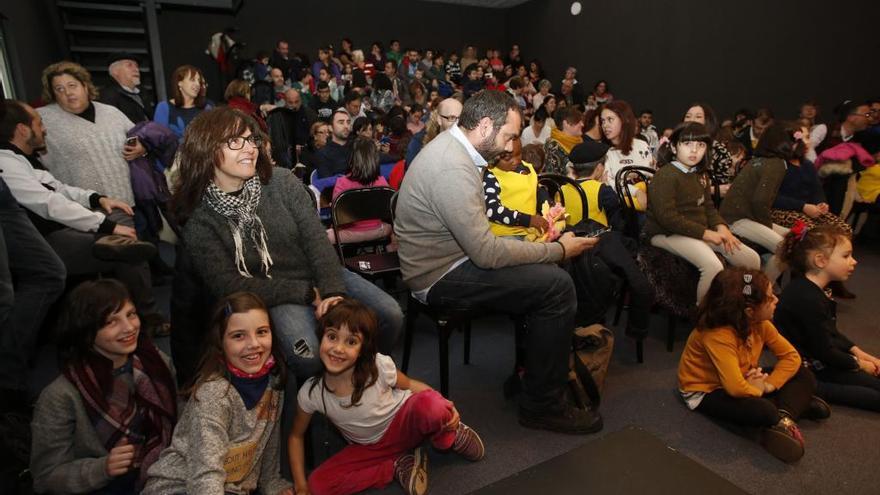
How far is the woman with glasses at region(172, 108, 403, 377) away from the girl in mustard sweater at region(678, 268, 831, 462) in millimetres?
1320

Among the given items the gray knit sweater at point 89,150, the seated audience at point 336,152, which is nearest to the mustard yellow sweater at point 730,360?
the seated audience at point 336,152

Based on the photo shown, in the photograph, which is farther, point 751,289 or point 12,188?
point 12,188

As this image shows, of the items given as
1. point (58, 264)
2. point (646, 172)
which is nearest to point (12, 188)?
point (58, 264)

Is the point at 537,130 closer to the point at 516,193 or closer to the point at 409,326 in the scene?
the point at 516,193

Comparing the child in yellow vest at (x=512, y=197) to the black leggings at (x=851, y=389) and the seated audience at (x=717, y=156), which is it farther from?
the seated audience at (x=717, y=156)

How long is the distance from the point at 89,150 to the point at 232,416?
6.95 ft

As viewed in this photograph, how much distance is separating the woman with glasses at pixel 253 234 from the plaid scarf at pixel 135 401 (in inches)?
12.4

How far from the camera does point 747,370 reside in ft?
7.04

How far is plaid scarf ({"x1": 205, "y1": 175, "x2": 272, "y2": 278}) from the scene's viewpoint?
1766 millimetres

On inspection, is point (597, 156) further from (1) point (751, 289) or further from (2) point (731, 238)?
(1) point (751, 289)

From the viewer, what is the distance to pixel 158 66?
514 centimetres

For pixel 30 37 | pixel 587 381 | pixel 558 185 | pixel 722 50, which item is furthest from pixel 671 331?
pixel 722 50

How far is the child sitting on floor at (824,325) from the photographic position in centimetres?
225

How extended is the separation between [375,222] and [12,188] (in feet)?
5.61
